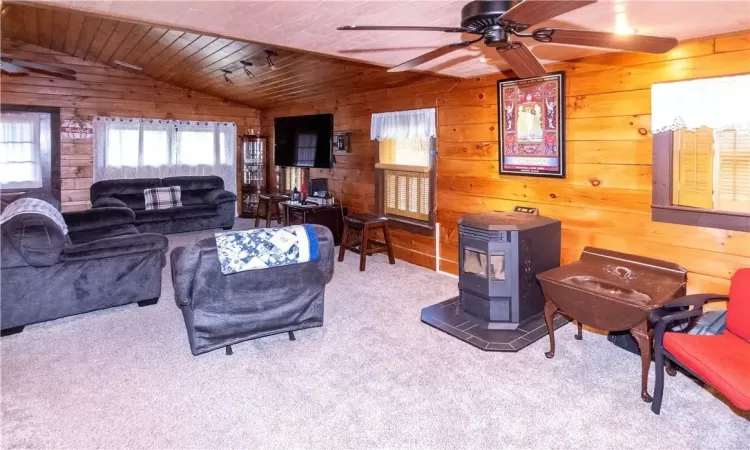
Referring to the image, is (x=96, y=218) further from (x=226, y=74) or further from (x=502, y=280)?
(x=502, y=280)

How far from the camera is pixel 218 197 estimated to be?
7.25 meters

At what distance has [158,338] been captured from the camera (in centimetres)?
328

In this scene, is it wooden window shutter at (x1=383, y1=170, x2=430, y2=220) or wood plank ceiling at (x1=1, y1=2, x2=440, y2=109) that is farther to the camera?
wooden window shutter at (x1=383, y1=170, x2=430, y2=220)

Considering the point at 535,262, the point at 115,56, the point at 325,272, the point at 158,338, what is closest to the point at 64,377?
the point at 158,338

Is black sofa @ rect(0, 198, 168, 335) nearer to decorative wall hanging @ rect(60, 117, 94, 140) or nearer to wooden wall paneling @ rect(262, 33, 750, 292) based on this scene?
wooden wall paneling @ rect(262, 33, 750, 292)

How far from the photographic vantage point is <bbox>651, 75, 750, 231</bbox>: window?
273 centimetres

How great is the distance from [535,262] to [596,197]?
27.8 inches

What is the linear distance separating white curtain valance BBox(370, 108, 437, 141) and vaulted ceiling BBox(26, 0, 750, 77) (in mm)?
1503

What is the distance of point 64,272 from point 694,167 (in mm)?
4523

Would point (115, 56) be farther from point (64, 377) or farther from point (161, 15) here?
point (64, 377)

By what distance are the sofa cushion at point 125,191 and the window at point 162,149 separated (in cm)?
57

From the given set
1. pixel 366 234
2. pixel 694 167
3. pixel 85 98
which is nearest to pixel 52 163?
pixel 85 98

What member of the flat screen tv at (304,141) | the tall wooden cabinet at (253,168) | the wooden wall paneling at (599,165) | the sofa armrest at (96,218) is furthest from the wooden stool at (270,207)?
the wooden wall paneling at (599,165)

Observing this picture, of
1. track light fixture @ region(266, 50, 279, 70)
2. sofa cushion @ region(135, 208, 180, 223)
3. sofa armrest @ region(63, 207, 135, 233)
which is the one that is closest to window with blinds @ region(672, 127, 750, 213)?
track light fixture @ region(266, 50, 279, 70)
